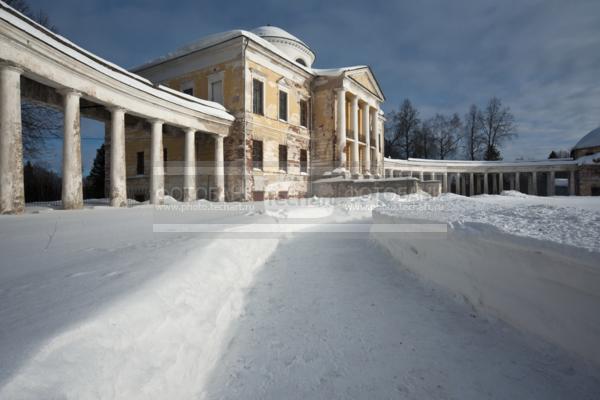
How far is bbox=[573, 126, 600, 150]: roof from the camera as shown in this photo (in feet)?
107

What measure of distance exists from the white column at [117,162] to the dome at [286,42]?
15.6m

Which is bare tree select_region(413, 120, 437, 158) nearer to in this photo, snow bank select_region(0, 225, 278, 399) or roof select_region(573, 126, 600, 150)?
roof select_region(573, 126, 600, 150)

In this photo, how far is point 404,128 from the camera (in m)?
42.6

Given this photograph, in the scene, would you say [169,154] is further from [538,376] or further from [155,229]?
[538,376]

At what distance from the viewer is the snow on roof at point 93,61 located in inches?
251

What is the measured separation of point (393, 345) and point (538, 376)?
96 cm

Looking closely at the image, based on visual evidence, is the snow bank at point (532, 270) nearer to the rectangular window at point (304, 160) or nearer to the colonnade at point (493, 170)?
the rectangular window at point (304, 160)

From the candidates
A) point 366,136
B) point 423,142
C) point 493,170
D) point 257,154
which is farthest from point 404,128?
point 257,154

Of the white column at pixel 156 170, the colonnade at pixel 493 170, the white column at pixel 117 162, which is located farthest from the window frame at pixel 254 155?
the colonnade at pixel 493 170

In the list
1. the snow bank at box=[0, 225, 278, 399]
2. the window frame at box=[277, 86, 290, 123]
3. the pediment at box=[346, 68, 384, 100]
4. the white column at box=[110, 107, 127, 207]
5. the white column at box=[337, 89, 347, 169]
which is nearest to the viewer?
the snow bank at box=[0, 225, 278, 399]

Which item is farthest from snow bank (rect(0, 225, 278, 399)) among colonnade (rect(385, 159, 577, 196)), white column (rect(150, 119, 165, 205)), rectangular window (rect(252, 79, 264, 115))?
colonnade (rect(385, 159, 577, 196))

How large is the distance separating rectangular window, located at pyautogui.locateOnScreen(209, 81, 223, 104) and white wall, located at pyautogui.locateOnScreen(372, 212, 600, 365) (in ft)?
48.8

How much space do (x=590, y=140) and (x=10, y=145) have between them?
50.5 meters

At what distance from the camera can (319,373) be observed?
6.64 feet
